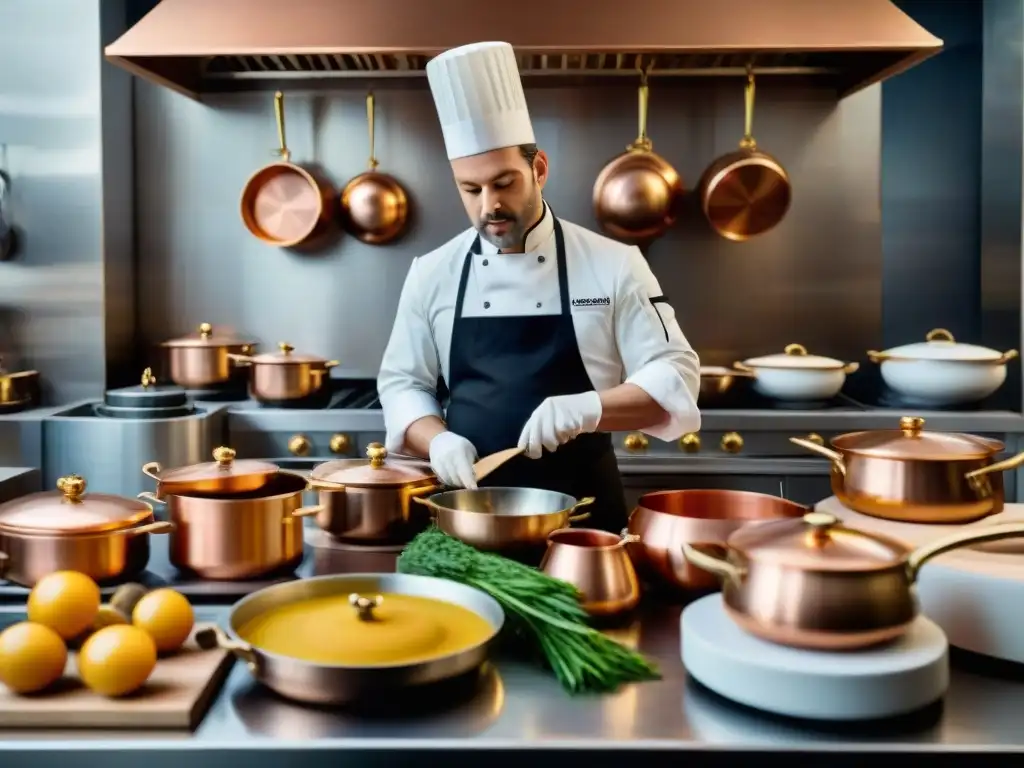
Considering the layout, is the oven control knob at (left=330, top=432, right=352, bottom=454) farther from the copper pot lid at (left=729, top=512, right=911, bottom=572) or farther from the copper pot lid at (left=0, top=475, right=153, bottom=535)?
the copper pot lid at (left=729, top=512, right=911, bottom=572)

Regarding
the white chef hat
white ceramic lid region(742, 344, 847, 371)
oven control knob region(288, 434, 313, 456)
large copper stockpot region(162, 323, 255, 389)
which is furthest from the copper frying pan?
white ceramic lid region(742, 344, 847, 371)

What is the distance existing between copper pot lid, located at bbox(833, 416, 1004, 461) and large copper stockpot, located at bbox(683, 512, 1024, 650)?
229 millimetres

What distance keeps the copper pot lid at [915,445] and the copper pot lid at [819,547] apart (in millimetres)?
270

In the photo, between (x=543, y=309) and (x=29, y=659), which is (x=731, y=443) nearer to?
(x=543, y=309)

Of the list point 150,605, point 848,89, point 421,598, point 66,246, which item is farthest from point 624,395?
point 66,246

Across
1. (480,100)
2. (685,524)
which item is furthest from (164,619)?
(480,100)

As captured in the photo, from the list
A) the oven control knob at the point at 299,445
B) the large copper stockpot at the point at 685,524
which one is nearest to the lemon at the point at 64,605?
the large copper stockpot at the point at 685,524

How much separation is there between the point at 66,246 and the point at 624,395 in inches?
81.0

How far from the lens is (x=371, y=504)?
4.57ft

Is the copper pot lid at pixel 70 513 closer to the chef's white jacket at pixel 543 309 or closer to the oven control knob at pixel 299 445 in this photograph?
the chef's white jacket at pixel 543 309

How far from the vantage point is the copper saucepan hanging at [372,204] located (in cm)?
325

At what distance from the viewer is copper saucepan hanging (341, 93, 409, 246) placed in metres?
3.25

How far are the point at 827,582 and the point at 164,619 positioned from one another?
66cm

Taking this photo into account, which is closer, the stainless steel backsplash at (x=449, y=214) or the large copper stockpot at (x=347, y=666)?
the large copper stockpot at (x=347, y=666)
